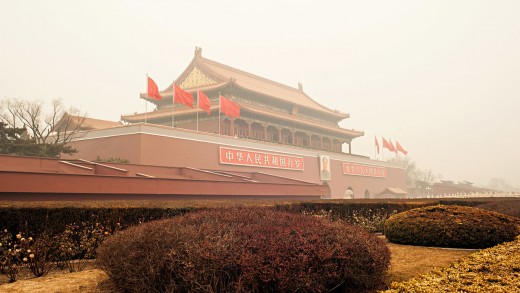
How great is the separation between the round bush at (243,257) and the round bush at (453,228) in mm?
3149

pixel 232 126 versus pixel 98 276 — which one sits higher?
pixel 232 126

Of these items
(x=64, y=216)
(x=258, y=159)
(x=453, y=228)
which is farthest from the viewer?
(x=258, y=159)

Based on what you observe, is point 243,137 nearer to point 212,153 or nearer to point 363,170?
point 212,153

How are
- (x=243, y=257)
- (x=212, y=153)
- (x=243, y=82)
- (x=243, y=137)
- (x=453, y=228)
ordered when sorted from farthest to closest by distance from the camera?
(x=243, y=82)
(x=243, y=137)
(x=212, y=153)
(x=453, y=228)
(x=243, y=257)

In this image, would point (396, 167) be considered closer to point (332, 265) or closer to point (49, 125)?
point (49, 125)

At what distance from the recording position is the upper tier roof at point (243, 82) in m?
33.4

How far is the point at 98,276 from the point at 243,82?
3163 cm

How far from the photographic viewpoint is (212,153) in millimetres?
25391

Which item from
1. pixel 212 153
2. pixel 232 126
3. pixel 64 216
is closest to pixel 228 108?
pixel 232 126

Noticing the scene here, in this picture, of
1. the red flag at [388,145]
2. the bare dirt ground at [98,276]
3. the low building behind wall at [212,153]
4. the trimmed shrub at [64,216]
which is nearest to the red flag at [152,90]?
the low building behind wall at [212,153]

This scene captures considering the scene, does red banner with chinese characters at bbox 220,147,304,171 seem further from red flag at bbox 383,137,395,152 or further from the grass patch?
the grass patch

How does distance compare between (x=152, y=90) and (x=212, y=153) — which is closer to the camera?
(x=152, y=90)

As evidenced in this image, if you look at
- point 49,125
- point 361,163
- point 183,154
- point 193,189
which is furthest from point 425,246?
point 361,163

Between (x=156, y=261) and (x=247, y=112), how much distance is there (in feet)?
93.2
